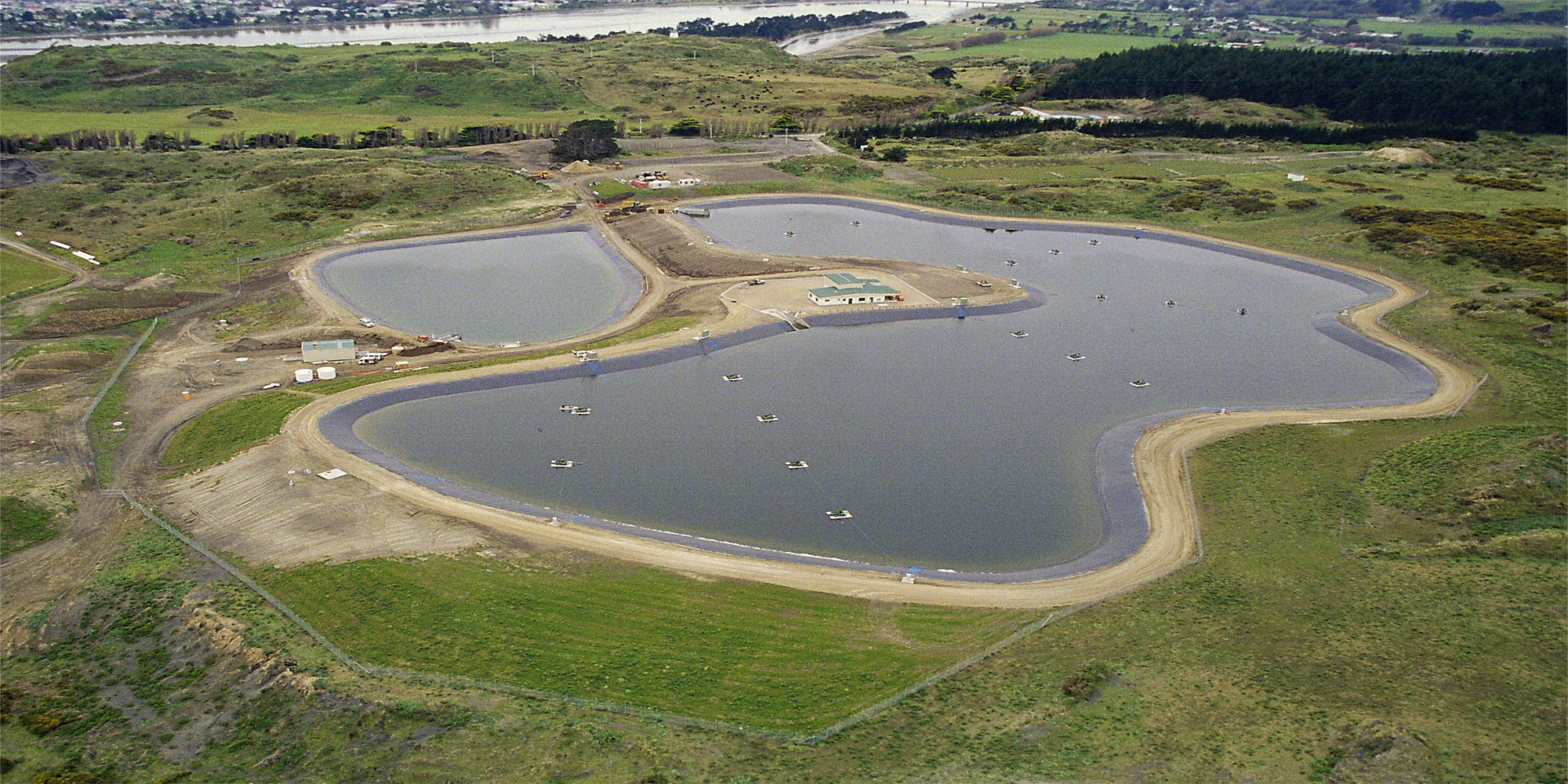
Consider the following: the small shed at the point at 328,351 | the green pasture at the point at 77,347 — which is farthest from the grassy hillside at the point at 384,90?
the small shed at the point at 328,351

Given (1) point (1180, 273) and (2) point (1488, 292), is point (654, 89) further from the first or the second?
(2) point (1488, 292)

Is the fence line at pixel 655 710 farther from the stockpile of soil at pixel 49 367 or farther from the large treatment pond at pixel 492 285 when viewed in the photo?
the large treatment pond at pixel 492 285

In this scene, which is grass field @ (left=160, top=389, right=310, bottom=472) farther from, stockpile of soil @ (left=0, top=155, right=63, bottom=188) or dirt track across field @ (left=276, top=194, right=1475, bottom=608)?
stockpile of soil @ (left=0, top=155, right=63, bottom=188)

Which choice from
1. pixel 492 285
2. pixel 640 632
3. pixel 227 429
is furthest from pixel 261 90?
pixel 640 632

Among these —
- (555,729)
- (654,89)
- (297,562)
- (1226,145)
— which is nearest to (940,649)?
(555,729)

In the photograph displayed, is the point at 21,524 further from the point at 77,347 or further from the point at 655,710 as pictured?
the point at 655,710

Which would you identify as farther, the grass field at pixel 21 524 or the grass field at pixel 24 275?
the grass field at pixel 24 275

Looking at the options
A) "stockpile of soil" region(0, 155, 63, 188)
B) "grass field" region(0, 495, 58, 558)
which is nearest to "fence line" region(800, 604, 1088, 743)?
"grass field" region(0, 495, 58, 558)
